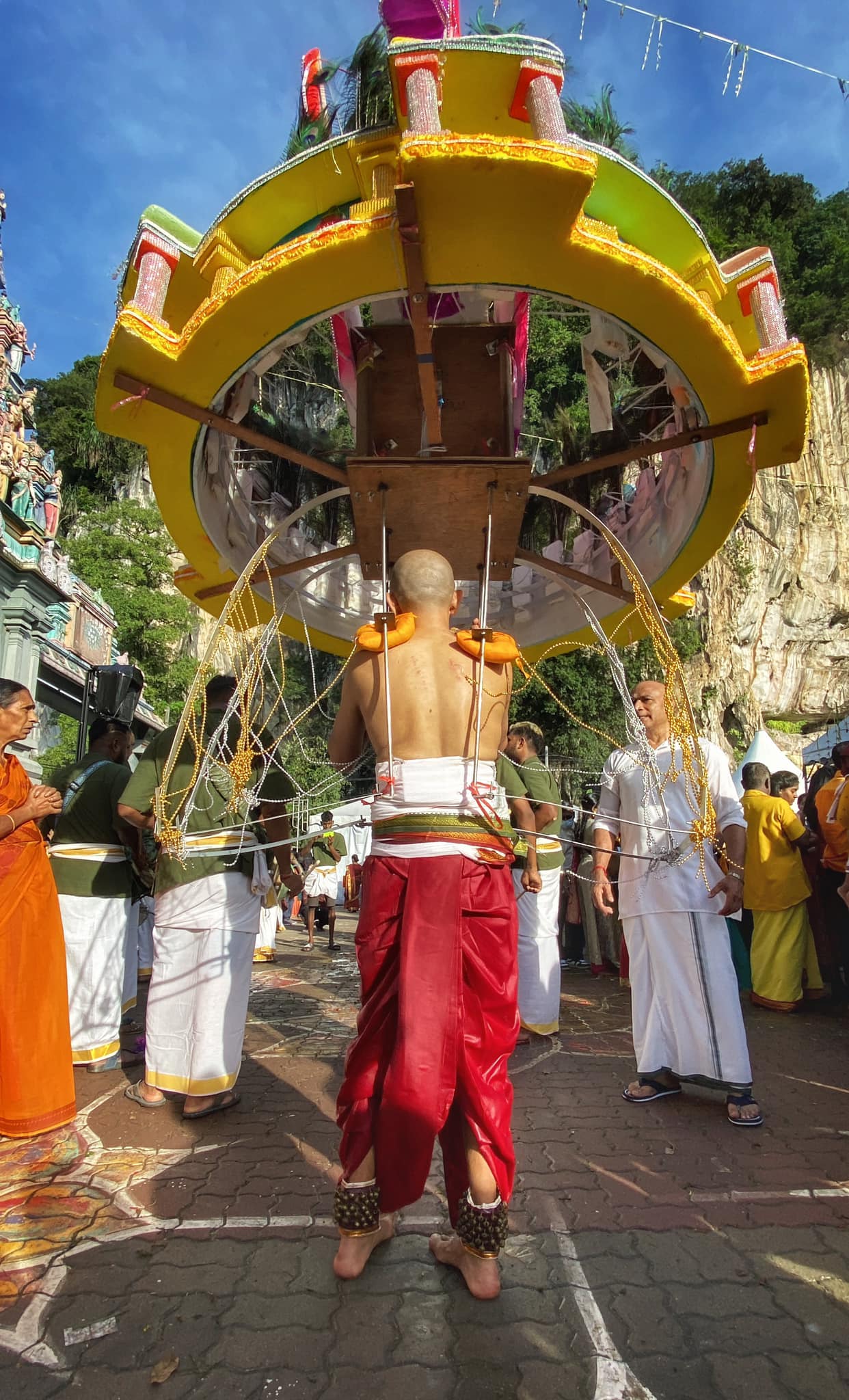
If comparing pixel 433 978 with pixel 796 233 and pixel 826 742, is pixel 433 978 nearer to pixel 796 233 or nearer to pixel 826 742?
pixel 826 742

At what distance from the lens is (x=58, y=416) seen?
135ft

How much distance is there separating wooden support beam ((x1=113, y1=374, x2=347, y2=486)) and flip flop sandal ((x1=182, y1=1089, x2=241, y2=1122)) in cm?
272

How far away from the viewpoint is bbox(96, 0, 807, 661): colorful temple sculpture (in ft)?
8.10

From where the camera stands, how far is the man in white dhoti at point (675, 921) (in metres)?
3.47

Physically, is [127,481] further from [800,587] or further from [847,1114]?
[847,1114]

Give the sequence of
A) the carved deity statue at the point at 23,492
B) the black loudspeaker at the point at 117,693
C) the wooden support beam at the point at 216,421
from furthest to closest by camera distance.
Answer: the carved deity statue at the point at 23,492 < the black loudspeaker at the point at 117,693 < the wooden support beam at the point at 216,421

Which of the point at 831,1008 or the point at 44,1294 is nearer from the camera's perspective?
the point at 44,1294

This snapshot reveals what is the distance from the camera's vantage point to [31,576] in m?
14.7

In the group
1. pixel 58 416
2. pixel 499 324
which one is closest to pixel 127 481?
pixel 58 416

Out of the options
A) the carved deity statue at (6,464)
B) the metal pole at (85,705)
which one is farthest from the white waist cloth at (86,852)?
the carved deity statue at (6,464)

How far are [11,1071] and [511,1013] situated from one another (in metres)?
2.15

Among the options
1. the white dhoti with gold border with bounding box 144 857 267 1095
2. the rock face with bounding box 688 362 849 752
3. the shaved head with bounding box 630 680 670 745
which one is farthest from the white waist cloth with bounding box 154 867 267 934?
the rock face with bounding box 688 362 849 752

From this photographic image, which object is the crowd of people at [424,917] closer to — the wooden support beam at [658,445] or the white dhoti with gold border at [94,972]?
the white dhoti with gold border at [94,972]

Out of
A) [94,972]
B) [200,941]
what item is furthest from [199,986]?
[94,972]
